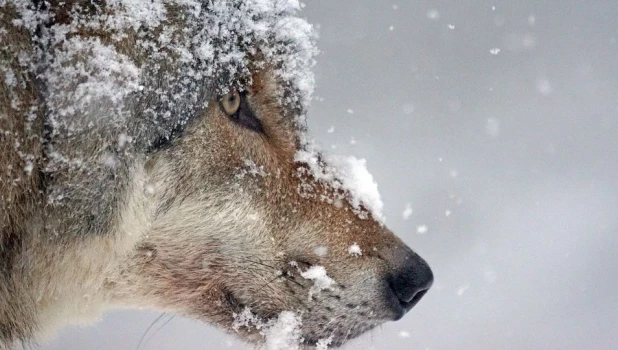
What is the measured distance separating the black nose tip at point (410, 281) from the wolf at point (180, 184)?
0.01 meters

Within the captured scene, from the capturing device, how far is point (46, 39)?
2150 mm

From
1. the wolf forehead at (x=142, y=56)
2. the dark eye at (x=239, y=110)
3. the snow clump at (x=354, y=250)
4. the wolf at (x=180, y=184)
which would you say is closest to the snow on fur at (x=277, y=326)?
the wolf at (x=180, y=184)

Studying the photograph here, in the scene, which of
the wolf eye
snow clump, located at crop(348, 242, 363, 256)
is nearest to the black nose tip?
snow clump, located at crop(348, 242, 363, 256)

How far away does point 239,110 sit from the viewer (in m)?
2.64

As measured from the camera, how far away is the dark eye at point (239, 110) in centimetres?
256

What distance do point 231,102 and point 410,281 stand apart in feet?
3.91

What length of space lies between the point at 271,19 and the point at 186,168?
0.84 meters

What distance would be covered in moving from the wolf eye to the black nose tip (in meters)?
1.07

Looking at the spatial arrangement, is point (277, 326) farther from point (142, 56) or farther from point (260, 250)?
point (142, 56)

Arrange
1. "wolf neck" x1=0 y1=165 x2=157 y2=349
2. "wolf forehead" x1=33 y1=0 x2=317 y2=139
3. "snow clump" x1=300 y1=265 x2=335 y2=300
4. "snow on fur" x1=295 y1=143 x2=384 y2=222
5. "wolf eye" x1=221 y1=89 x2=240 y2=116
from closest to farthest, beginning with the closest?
"wolf forehead" x1=33 y1=0 x2=317 y2=139
"wolf neck" x1=0 y1=165 x2=157 y2=349
"wolf eye" x1=221 y1=89 x2=240 y2=116
"snow clump" x1=300 y1=265 x2=335 y2=300
"snow on fur" x1=295 y1=143 x2=384 y2=222

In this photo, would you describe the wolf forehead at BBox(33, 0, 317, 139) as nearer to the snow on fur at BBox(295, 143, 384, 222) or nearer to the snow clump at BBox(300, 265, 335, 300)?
the snow on fur at BBox(295, 143, 384, 222)

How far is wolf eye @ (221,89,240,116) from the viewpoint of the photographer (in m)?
2.54

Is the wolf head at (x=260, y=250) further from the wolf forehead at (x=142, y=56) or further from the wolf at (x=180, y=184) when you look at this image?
the wolf forehead at (x=142, y=56)

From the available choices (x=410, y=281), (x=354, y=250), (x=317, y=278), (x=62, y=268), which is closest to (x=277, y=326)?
(x=317, y=278)
